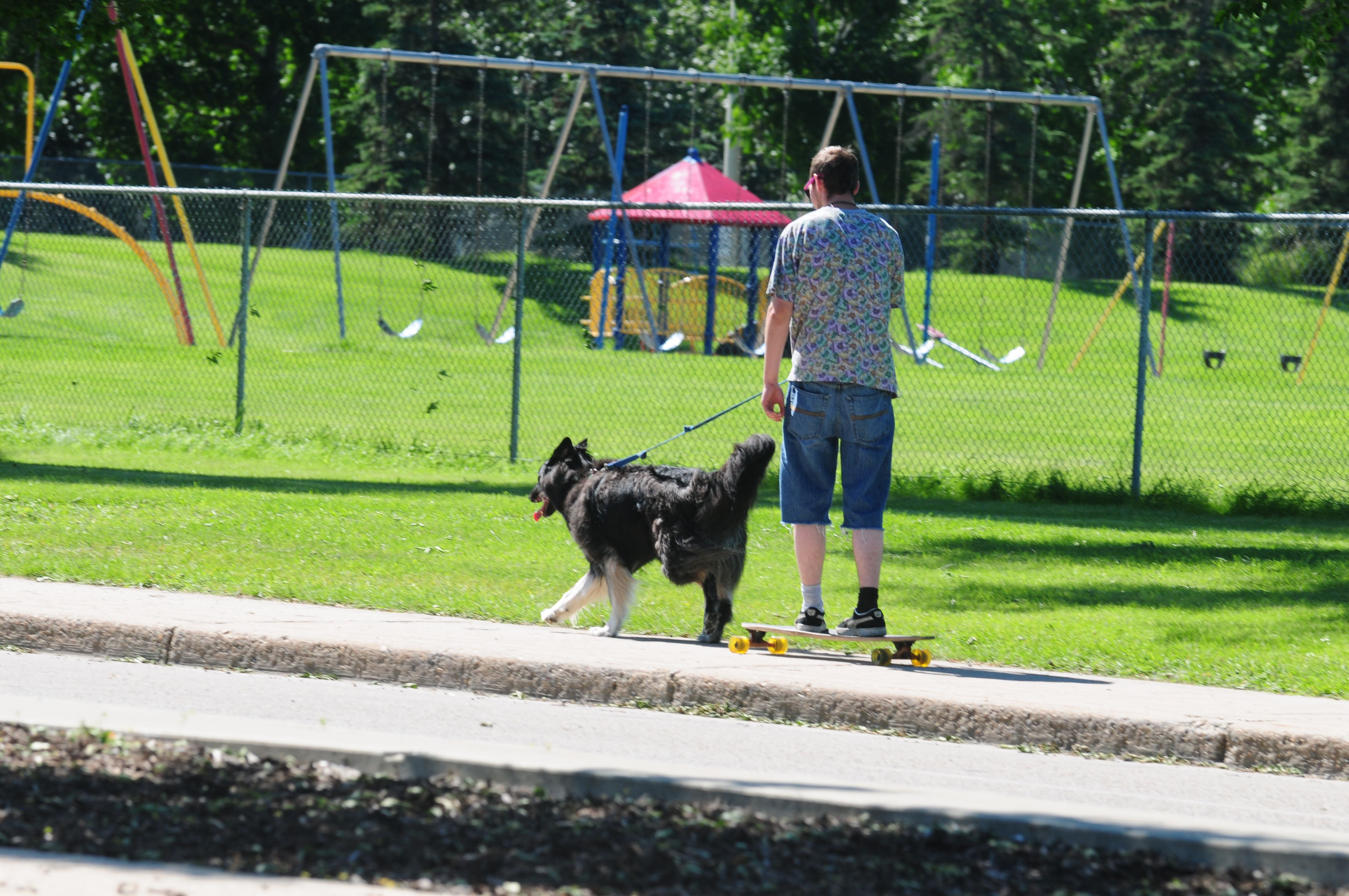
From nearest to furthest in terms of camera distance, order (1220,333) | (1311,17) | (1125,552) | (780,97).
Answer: (1125,552)
(1311,17)
(1220,333)
(780,97)

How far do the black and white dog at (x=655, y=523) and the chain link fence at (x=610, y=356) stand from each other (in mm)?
4376

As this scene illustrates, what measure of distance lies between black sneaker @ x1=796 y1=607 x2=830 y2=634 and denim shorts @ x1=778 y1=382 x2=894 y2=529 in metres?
0.41

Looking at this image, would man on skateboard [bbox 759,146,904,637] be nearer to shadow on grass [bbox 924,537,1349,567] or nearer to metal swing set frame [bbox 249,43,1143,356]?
shadow on grass [bbox 924,537,1349,567]

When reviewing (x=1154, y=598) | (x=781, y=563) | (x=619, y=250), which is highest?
(x=619, y=250)

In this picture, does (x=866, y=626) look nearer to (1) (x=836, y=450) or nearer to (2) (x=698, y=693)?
(1) (x=836, y=450)

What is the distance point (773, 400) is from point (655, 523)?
844 mm

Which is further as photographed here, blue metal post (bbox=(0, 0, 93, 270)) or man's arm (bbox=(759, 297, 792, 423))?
blue metal post (bbox=(0, 0, 93, 270))

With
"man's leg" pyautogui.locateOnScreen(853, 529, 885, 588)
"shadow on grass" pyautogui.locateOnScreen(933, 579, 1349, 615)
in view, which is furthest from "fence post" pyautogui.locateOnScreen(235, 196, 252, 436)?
"man's leg" pyautogui.locateOnScreen(853, 529, 885, 588)

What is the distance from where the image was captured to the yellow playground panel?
2492cm

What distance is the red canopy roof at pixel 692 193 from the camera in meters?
29.1

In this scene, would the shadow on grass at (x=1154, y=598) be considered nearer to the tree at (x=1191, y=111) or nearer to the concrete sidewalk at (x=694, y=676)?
the concrete sidewalk at (x=694, y=676)

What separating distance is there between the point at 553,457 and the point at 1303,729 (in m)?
3.89

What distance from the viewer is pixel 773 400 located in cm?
724

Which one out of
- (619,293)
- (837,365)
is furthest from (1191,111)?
(837,365)
